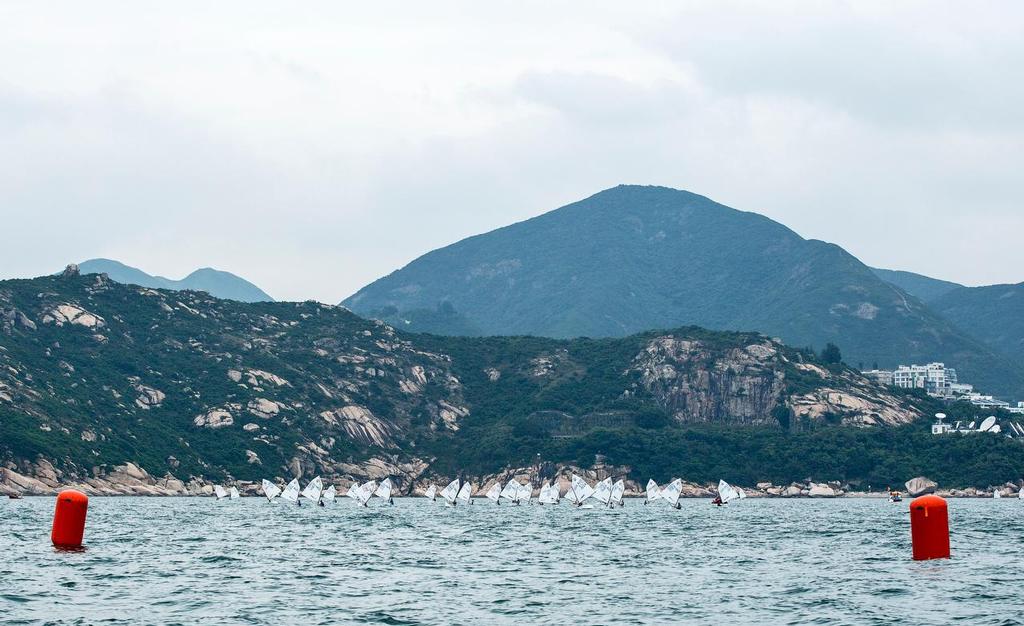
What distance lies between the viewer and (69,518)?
238 ft

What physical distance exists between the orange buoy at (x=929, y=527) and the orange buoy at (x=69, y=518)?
134ft

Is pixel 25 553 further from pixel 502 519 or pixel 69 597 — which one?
pixel 502 519

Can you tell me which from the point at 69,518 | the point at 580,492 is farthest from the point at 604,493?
the point at 69,518

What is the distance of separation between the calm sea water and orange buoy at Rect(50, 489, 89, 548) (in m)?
1.06

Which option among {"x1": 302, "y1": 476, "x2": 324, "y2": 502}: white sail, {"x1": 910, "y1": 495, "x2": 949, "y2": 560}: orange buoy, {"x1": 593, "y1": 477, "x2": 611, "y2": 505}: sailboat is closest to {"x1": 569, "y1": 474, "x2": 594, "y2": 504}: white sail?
{"x1": 593, "y1": 477, "x2": 611, "y2": 505}: sailboat

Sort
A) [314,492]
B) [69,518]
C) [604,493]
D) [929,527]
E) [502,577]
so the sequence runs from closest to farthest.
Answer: [502,577] < [929,527] < [69,518] < [314,492] < [604,493]

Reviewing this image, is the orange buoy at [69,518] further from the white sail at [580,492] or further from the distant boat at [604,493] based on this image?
the white sail at [580,492]

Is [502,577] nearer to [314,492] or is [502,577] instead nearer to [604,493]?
[604,493]

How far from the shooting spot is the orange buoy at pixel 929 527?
61.3m

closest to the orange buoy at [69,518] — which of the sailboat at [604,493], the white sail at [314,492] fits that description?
the white sail at [314,492]

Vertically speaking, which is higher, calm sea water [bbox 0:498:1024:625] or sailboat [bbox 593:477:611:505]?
sailboat [bbox 593:477:611:505]

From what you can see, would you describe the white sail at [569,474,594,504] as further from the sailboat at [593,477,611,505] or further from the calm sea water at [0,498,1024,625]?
the calm sea water at [0,498,1024,625]

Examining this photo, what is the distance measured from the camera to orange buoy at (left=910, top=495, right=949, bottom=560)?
2414 inches

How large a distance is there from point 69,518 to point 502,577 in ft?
80.1
